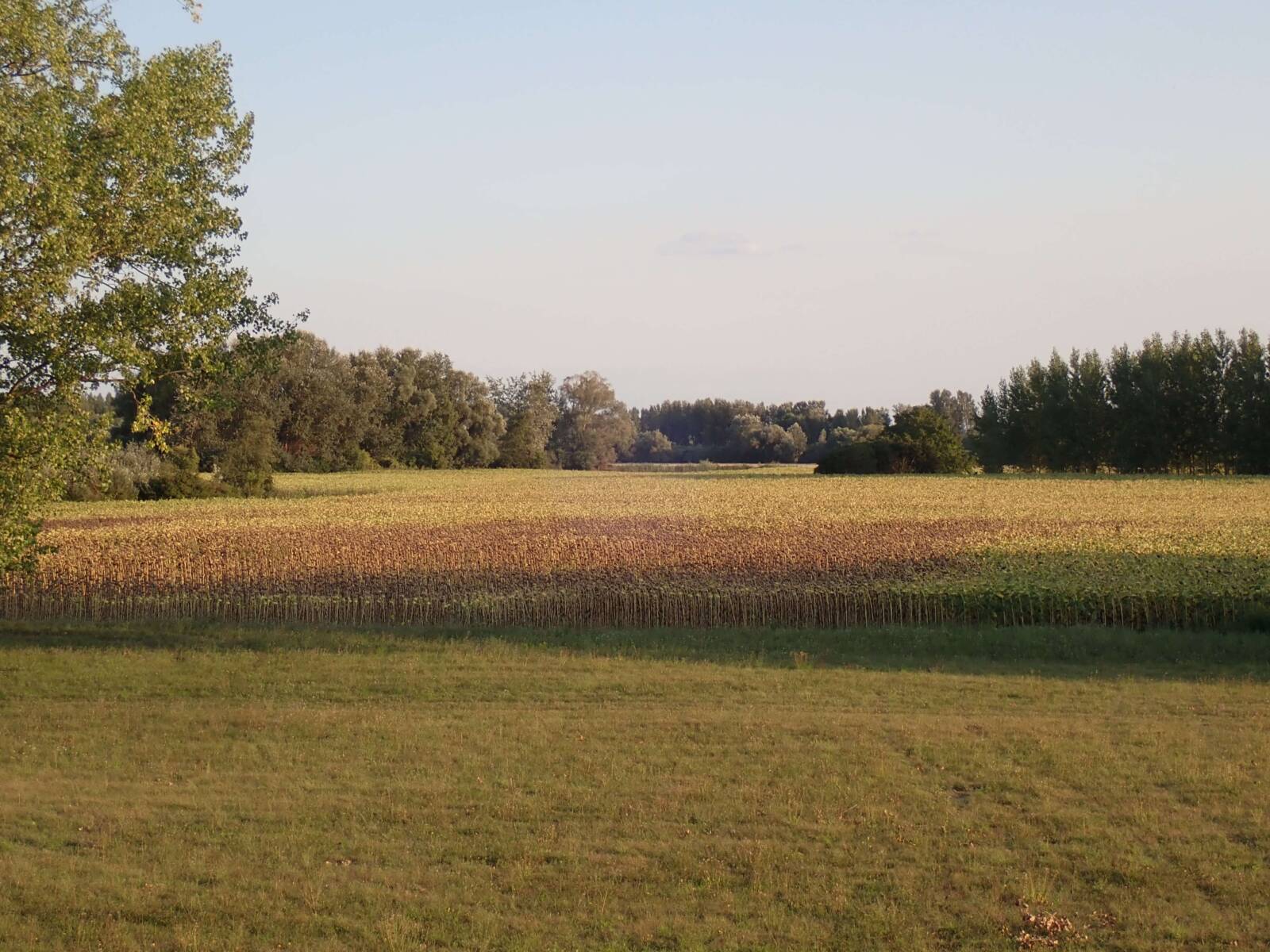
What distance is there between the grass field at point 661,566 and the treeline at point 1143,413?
40.2m

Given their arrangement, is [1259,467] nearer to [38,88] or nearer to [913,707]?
[913,707]

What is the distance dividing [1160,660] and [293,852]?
13.6 m

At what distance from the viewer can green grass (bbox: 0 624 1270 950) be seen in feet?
24.0

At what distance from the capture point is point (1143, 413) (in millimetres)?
83312

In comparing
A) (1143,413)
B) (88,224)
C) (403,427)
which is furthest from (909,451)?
(88,224)

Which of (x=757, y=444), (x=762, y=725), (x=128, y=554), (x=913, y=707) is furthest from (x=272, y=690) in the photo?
(x=757, y=444)

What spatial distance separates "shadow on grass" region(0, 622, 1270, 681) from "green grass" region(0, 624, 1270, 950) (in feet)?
0.93

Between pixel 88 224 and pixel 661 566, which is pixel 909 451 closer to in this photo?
pixel 661 566

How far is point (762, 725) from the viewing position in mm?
12477

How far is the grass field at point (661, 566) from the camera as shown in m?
20.4

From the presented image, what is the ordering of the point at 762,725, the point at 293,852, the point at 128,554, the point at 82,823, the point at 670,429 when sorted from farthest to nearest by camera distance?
the point at 670,429, the point at 128,554, the point at 762,725, the point at 82,823, the point at 293,852

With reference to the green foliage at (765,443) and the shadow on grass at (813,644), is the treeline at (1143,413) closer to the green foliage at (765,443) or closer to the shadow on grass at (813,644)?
the green foliage at (765,443)

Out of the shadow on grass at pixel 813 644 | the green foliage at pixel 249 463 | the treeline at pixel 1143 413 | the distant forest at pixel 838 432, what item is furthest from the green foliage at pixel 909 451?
the shadow on grass at pixel 813 644

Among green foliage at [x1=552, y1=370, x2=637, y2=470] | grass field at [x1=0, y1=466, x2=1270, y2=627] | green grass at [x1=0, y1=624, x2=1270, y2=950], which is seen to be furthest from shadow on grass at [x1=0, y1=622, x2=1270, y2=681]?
green foliage at [x1=552, y1=370, x2=637, y2=470]
